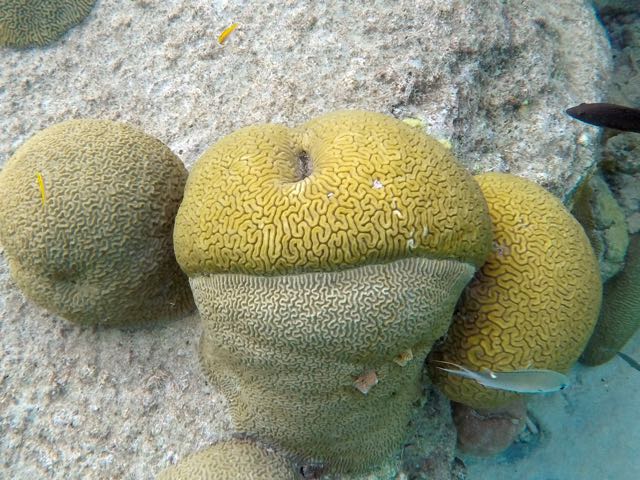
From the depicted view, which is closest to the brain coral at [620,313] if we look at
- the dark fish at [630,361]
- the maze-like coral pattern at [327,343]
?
the dark fish at [630,361]

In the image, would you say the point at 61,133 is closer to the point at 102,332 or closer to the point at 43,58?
the point at 102,332

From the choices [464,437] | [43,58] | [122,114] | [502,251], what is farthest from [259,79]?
[464,437]

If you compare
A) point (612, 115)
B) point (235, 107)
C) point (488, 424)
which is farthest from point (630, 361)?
point (235, 107)

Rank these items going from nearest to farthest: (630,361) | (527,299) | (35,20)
Answer: (527,299)
(35,20)
(630,361)

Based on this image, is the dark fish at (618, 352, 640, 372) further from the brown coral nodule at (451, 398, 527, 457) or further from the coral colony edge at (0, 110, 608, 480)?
the coral colony edge at (0, 110, 608, 480)

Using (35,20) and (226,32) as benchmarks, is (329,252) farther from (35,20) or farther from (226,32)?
(35,20)

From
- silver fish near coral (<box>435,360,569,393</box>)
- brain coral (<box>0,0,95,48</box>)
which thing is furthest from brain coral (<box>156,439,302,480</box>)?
brain coral (<box>0,0,95,48</box>)

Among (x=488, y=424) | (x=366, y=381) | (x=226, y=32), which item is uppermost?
(x=226, y=32)
